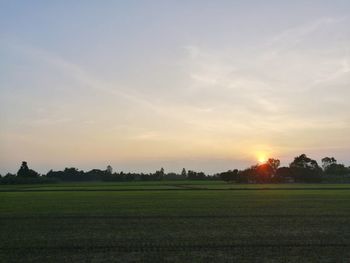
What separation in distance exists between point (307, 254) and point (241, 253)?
1.91 metres

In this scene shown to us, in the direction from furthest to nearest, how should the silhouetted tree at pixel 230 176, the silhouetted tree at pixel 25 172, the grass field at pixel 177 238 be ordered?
the silhouetted tree at pixel 25 172 < the silhouetted tree at pixel 230 176 < the grass field at pixel 177 238

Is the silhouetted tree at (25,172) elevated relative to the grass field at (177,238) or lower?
elevated

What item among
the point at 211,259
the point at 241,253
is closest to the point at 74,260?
the point at 211,259

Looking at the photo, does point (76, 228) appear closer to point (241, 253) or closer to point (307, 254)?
point (241, 253)

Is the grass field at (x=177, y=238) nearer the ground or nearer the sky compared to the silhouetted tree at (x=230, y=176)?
nearer the ground

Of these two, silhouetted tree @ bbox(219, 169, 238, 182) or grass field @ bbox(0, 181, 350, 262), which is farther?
silhouetted tree @ bbox(219, 169, 238, 182)

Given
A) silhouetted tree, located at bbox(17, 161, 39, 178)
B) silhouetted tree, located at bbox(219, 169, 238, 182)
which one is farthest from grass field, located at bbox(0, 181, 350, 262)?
silhouetted tree, located at bbox(17, 161, 39, 178)

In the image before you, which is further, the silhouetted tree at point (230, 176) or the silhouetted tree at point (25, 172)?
the silhouetted tree at point (25, 172)

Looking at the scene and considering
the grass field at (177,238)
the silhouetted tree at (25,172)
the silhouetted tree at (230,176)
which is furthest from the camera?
the silhouetted tree at (25,172)

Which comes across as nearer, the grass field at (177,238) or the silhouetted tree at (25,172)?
the grass field at (177,238)

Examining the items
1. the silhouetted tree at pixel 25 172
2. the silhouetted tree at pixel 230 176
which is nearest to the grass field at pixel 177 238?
the silhouetted tree at pixel 230 176

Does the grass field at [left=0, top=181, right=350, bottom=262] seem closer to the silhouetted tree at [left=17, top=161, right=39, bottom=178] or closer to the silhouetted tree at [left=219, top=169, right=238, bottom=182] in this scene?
the silhouetted tree at [left=219, top=169, right=238, bottom=182]

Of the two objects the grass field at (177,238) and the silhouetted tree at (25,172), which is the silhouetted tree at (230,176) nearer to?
the silhouetted tree at (25,172)

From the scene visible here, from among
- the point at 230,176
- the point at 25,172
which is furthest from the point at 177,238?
the point at 25,172
